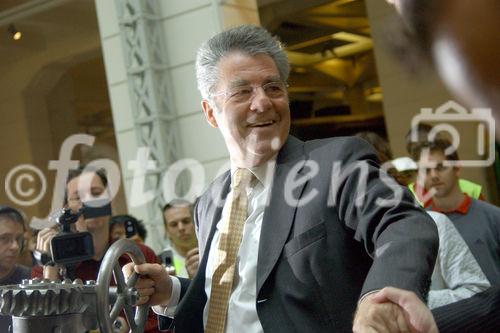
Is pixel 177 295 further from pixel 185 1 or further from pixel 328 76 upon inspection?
pixel 328 76

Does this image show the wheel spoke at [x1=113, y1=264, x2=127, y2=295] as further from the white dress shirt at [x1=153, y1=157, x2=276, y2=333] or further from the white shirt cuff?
the white shirt cuff

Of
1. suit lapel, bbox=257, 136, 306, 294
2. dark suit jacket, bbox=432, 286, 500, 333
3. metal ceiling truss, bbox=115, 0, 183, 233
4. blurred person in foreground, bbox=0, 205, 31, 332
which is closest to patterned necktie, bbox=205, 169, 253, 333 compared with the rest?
suit lapel, bbox=257, 136, 306, 294

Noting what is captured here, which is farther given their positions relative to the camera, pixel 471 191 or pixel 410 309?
pixel 471 191

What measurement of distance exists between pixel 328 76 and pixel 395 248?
11009 mm

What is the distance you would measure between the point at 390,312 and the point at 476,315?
1.39 ft

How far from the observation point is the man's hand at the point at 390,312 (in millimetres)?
1182

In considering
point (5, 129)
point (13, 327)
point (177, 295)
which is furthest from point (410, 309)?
point (5, 129)

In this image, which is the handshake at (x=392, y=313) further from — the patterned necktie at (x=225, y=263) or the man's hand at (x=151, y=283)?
the man's hand at (x=151, y=283)

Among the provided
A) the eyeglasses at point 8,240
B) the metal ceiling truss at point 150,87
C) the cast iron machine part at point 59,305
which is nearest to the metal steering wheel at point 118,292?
the cast iron machine part at point 59,305

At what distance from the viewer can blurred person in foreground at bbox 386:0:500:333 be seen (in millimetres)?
530

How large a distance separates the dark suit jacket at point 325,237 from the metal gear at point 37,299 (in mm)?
535

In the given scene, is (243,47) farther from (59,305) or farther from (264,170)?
(59,305)

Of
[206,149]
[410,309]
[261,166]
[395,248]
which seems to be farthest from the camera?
[206,149]

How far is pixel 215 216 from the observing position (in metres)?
2.30
